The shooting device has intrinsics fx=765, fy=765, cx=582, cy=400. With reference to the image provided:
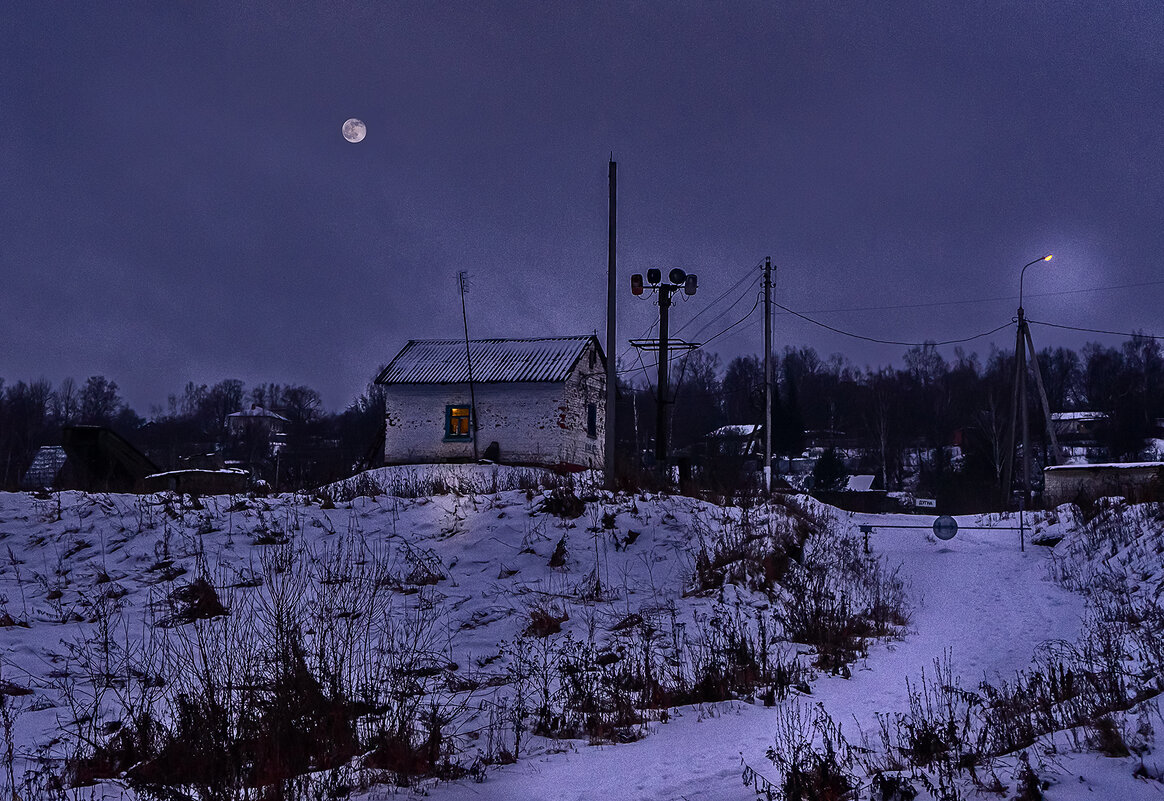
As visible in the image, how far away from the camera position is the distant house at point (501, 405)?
29109mm

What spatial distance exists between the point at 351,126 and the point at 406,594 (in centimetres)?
1745

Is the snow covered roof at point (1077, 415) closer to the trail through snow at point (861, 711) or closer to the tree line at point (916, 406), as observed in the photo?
the tree line at point (916, 406)

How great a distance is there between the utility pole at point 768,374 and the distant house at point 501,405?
711 cm

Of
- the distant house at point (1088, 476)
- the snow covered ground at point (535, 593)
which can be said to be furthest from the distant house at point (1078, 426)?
the snow covered ground at point (535, 593)

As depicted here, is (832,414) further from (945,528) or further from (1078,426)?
(945,528)

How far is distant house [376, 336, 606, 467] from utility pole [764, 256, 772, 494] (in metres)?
7.11

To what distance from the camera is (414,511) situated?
13.9 m

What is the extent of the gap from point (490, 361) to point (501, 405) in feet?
7.42

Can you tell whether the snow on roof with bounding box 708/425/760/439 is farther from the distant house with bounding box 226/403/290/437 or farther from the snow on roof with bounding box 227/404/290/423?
the snow on roof with bounding box 227/404/290/423

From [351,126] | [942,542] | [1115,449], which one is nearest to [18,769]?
[942,542]

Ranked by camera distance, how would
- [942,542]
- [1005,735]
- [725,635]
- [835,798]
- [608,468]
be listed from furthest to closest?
[942,542] < [608,468] < [725,635] < [1005,735] < [835,798]

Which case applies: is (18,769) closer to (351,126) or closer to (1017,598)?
(1017,598)

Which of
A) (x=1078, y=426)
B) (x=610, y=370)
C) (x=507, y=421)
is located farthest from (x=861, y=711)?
(x=1078, y=426)

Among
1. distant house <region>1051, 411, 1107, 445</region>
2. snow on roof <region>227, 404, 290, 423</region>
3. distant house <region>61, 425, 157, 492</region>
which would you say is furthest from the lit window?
snow on roof <region>227, 404, 290, 423</region>
